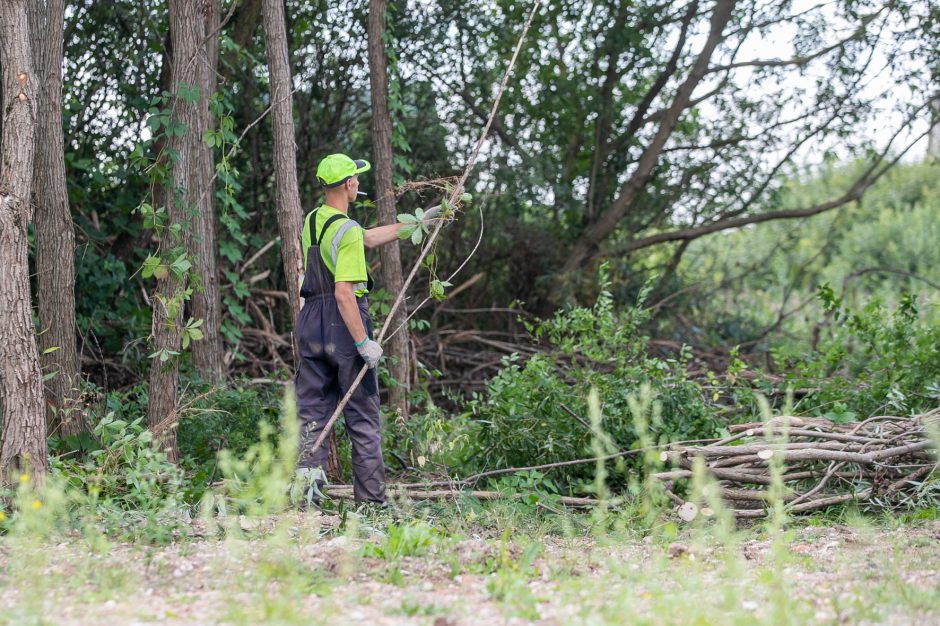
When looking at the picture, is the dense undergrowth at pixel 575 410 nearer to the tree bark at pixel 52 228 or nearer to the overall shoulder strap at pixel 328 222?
the tree bark at pixel 52 228

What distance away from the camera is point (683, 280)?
12.0 m

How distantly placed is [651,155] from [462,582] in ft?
26.4

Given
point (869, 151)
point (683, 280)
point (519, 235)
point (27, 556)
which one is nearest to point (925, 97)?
point (869, 151)

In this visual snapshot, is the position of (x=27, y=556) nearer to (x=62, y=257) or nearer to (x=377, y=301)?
(x=62, y=257)

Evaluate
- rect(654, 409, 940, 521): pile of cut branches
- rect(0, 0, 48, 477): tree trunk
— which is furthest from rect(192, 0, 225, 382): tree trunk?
rect(654, 409, 940, 521): pile of cut branches

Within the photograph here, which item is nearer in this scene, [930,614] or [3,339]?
[930,614]

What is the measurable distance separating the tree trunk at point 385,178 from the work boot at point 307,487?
2243 millimetres

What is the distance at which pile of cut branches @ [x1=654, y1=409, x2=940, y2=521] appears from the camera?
5.15 meters

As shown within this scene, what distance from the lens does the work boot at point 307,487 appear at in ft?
13.7

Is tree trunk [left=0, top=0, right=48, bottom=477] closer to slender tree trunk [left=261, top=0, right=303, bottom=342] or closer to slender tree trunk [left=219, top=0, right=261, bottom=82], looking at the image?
slender tree trunk [left=261, top=0, right=303, bottom=342]

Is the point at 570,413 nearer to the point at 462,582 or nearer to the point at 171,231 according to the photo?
the point at 462,582

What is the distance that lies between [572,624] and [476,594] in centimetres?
57

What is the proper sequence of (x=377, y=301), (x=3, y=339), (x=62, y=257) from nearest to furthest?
(x=3, y=339), (x=62, y=257), (x=377, y=301)

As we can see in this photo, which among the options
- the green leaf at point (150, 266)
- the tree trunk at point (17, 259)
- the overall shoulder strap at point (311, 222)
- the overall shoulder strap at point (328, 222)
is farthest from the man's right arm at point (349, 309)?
the tree trunk at point (17, 259)
